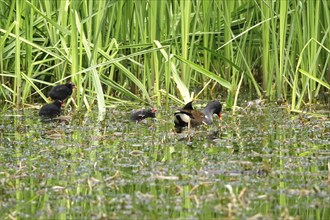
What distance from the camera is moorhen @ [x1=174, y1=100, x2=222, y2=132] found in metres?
7.58

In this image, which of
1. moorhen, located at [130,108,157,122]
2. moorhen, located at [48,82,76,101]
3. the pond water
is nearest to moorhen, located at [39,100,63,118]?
the pond water

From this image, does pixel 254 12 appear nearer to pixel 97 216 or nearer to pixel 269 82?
pixel 269 82

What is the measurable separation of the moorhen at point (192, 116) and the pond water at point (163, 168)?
91mm

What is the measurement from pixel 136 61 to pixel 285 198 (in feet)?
16.7

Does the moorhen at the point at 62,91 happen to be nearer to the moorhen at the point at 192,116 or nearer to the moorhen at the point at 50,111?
the moorhen at the point at 50,111

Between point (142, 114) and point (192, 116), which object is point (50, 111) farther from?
point (192, 116)

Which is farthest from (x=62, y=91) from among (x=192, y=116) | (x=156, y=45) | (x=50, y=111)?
(x=192, y=116)

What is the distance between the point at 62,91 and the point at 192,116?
5.33 ft

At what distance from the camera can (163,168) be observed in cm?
570

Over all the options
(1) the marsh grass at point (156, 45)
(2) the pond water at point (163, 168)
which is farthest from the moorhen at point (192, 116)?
(1) the marsh grass at point (156, 45)

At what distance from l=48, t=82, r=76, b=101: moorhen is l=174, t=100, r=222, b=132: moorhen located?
1439mm

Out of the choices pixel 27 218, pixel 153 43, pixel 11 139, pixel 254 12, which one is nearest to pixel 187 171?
pixel 27 218

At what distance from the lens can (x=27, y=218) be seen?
4.55 metres

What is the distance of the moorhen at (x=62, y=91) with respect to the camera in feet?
28.4
